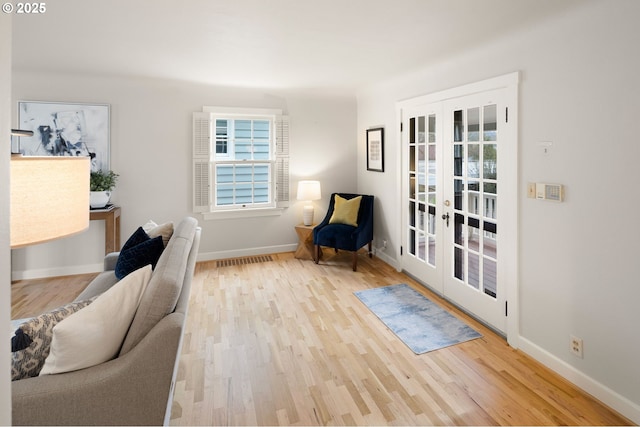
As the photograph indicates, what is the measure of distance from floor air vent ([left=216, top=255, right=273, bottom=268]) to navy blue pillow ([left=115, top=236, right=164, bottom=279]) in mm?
2346

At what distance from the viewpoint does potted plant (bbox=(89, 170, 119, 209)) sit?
13.5 ft

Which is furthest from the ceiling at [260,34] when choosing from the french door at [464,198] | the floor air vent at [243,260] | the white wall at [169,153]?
the floor air vent at [243,260]

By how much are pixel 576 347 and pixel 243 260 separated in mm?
3819

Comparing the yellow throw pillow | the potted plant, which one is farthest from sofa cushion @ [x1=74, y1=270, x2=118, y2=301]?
the yellow throw pillow

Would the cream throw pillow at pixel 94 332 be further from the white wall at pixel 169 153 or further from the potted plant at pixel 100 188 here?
the white wall at pixel 169 153

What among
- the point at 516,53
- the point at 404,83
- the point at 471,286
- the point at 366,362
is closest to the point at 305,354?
the point at 366,362

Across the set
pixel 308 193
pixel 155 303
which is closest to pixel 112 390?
pixel 155 303

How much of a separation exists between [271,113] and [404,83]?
1.86 m

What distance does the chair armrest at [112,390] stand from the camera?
1344 millimetres

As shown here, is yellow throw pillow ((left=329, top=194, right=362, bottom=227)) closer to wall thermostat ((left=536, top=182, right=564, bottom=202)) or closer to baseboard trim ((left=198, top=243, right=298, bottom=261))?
baseboard trim ((left=198, top=243, right=298, bottom=261))

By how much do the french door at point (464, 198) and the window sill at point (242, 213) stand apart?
1.92 m

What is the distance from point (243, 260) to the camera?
5062 millimetres

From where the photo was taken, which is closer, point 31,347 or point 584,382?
point 31,347

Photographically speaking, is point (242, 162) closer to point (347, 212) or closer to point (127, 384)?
point (347, 212)
